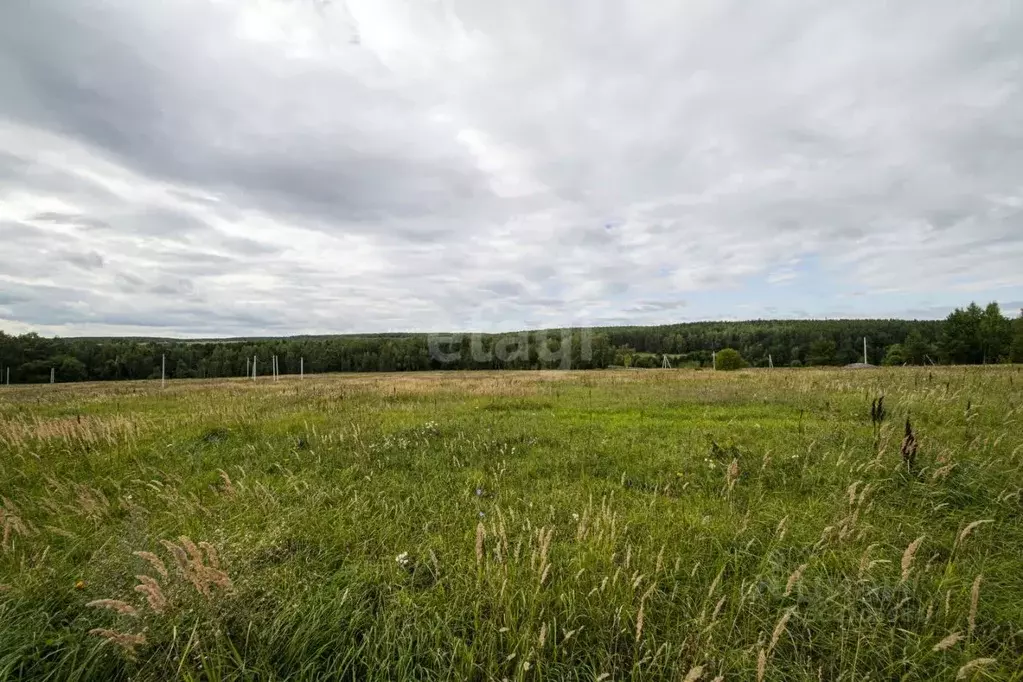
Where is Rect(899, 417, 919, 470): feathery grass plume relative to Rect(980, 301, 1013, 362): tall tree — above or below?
below

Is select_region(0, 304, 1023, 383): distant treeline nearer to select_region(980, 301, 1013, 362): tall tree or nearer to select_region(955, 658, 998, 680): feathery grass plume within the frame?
select_region(980, 301, 1013, 362): tall tree

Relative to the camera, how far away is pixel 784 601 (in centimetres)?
305

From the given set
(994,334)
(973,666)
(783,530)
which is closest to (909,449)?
(783,530)

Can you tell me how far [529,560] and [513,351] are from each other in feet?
298

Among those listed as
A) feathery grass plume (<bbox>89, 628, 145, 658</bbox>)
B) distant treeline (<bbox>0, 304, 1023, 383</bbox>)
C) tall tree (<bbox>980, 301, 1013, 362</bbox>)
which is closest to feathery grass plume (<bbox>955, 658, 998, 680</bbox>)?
→ feathery grass plume (<bbox>89, 628, 145, 658</bbox>)

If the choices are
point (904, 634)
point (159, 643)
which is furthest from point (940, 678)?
point (159, 643)

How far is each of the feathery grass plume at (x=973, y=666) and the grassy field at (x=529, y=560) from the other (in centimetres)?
2

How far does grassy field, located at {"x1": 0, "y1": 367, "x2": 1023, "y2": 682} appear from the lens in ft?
8.28

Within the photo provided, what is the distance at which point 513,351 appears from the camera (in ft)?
310

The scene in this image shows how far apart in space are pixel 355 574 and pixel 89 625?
1.60 meters

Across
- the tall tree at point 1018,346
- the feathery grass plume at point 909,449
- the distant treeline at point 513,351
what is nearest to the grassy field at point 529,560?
the feathery grass plume at point 909,449

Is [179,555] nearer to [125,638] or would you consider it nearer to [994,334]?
[125,638]

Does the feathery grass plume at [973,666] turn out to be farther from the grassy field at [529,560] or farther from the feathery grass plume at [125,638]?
the feathery grass plume at [125,638]

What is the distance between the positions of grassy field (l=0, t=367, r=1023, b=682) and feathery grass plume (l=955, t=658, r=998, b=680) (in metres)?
0.02
